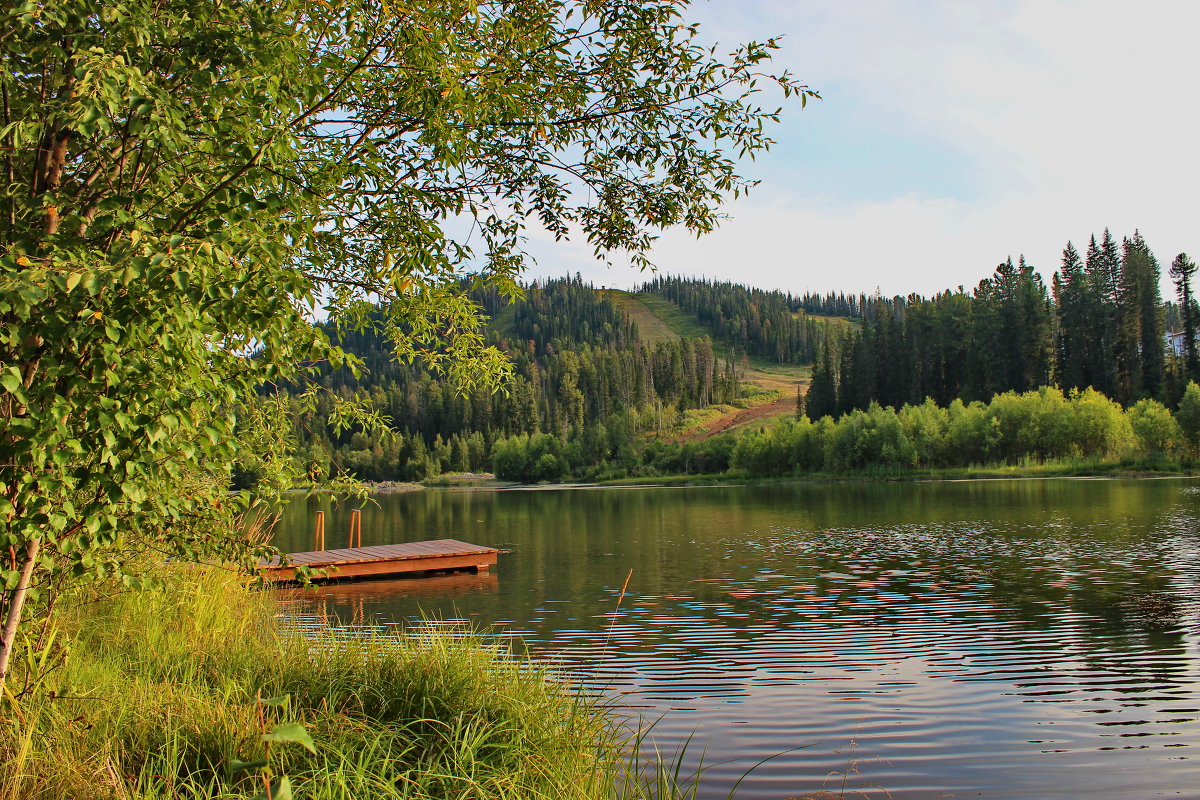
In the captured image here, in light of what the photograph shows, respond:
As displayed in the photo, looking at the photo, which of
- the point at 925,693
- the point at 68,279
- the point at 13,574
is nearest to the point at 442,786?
the point at 13,574

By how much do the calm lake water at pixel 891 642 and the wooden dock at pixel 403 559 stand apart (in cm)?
64

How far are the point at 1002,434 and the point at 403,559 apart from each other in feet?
261

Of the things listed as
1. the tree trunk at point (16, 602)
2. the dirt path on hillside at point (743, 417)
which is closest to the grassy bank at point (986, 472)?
the dirt path on hillside at point (743, 417)

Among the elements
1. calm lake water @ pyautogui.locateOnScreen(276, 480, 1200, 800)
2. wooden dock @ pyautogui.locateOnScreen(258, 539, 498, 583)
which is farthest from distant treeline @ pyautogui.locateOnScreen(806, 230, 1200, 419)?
wooden dock @ pyautogui.locateOnScreen(258, 539, 498, 583)

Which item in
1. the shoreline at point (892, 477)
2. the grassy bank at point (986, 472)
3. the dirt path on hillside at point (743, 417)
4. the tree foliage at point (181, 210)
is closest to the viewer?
the tree foliage at point (181, 210)

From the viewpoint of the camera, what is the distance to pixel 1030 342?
103750 millimetres

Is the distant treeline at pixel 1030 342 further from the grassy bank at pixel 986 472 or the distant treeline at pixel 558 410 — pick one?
the distant treeline at pixel 558 410

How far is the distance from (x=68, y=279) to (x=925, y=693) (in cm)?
1114

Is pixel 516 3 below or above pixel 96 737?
above

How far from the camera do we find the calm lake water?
8734 millimetres

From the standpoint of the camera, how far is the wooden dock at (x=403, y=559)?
2342 centimetres

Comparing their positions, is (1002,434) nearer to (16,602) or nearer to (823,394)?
(823,394)

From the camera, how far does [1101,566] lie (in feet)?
74.7

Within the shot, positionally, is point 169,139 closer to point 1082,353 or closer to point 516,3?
point 516,3
